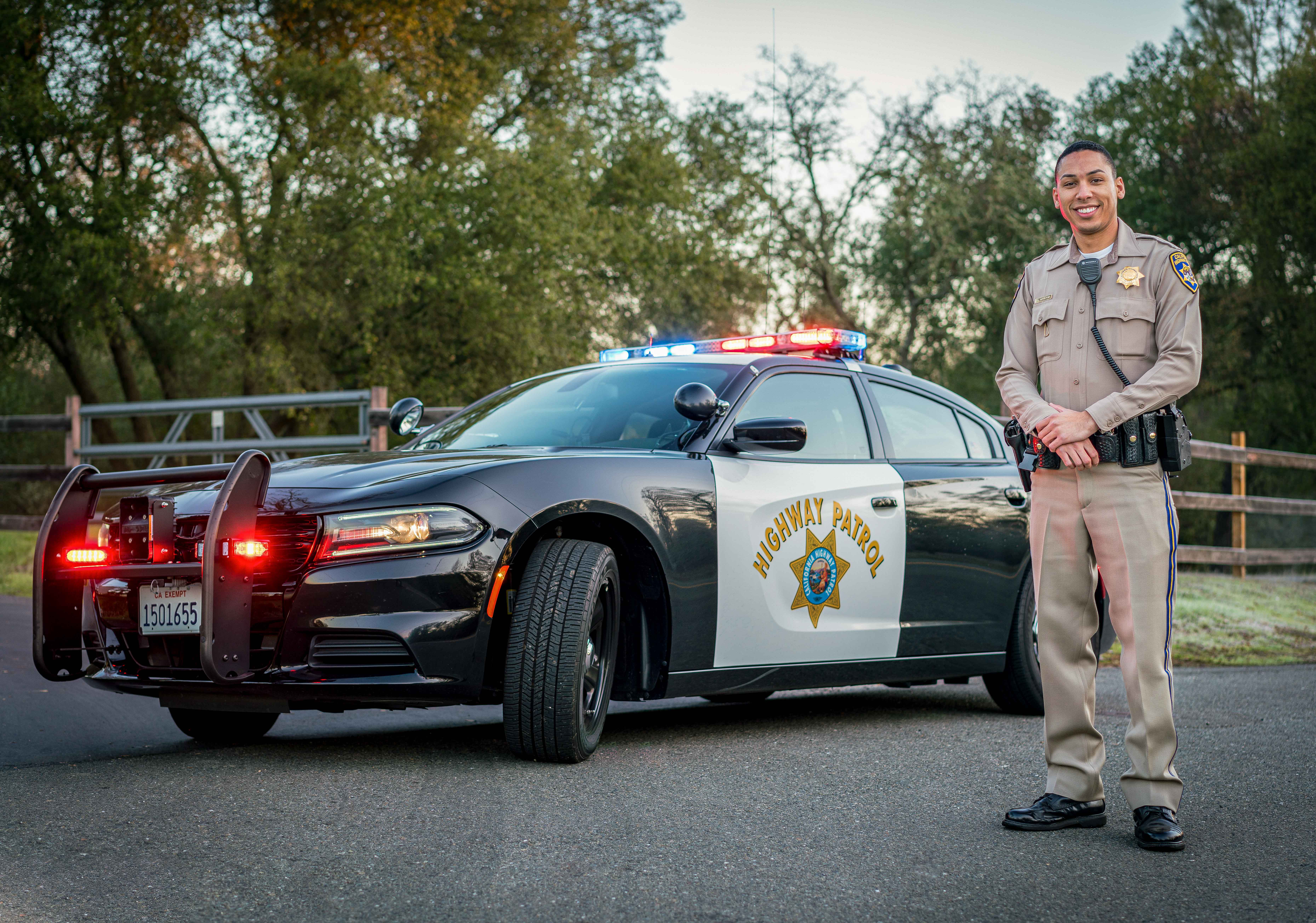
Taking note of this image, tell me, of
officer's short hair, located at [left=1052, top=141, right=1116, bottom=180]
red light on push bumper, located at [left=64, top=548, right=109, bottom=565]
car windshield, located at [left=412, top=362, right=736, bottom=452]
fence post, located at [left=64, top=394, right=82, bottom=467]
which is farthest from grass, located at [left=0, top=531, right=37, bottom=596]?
officer's short hair, located at [left=1052, top=141, right=1116, bottom=180]

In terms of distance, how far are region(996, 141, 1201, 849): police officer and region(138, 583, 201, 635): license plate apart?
8.50 ft

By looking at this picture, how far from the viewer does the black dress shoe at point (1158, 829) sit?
3736mm

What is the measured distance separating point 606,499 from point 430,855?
1.65 m

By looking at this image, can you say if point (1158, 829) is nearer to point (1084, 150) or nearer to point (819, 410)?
→ point (1084, 150)

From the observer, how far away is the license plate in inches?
174

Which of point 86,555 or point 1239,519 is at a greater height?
point 86,555

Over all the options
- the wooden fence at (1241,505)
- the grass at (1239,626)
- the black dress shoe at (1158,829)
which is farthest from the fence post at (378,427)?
the black dress shoe at (1158,829)

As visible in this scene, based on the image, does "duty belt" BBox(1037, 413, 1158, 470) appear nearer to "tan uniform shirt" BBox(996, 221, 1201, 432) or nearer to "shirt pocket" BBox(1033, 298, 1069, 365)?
"tan uniform shirt" BBox(996, 221, 1201, 432)

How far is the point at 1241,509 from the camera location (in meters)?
15.1

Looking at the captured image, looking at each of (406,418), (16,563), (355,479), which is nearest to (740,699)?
(406,418)

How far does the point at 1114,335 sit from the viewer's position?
4059 mm

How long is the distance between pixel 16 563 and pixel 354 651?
872 centimetres

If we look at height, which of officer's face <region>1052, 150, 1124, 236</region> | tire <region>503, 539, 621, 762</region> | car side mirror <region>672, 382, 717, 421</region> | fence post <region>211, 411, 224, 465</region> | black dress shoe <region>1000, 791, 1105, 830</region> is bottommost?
black dress shoe <region>1000, 791, 1105, 830</region>

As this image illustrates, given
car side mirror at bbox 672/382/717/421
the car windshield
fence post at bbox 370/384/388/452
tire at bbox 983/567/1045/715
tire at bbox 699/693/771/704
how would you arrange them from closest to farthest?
Result: car side mirror at bbox 672/382/717/421 < the car windshield < tire at bbox 983/567/1045/715 < tire at bbox 699/693/771/704 < fence post at bbox 370/384/388/452
